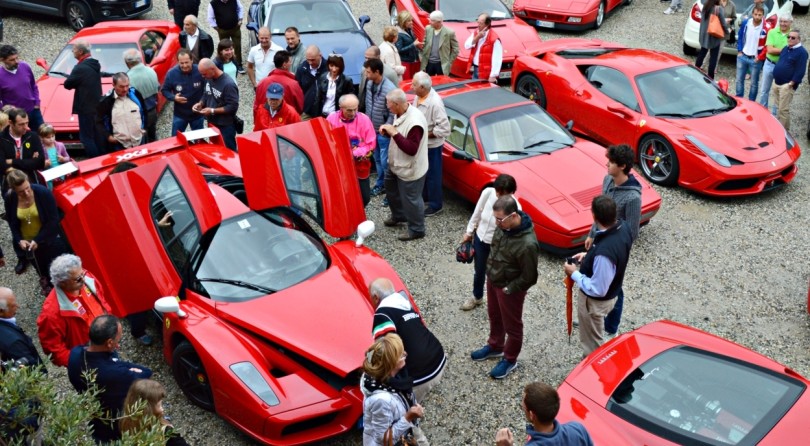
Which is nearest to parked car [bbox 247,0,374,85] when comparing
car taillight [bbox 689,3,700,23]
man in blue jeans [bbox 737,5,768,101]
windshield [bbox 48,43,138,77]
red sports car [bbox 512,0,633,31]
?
windshield [bbox 48,43,138,77]

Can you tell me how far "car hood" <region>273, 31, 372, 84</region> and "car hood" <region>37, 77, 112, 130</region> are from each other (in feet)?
9.49

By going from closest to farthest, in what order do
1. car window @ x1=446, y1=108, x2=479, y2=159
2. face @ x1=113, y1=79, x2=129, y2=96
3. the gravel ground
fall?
the gravel ground → face @ x1=113, y1=79, x2=129, y2=96 → car window @ x1=446, y1=108, x2=479, y2=159

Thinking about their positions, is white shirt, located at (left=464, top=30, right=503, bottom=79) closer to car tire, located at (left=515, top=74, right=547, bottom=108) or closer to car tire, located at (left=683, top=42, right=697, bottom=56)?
car tire, located at (left=515, top=74, right=547, bottom=108)

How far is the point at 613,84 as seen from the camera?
10.2 metres

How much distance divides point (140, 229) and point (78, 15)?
33.5 ft

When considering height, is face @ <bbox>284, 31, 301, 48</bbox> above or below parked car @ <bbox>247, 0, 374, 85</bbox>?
above

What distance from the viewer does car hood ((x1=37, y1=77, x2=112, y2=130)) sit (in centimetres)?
1012

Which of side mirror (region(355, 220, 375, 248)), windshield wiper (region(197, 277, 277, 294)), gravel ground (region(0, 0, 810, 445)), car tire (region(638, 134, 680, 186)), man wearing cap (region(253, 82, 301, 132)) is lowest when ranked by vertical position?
gravel ground (region(0, 0, 810, 445))

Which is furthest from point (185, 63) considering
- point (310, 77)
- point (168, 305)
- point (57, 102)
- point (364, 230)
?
point (168, 305)

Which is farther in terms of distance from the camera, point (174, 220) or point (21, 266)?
point (21, 266)

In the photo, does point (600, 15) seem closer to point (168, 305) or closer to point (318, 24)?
point (318, 24)

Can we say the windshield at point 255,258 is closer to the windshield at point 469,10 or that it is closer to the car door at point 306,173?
the car door at point 306,173

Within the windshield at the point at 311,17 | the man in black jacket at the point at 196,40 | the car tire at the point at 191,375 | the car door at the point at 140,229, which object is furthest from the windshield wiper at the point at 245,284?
the windshield at the point at 311,17

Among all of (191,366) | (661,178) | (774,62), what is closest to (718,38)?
(774,62)
